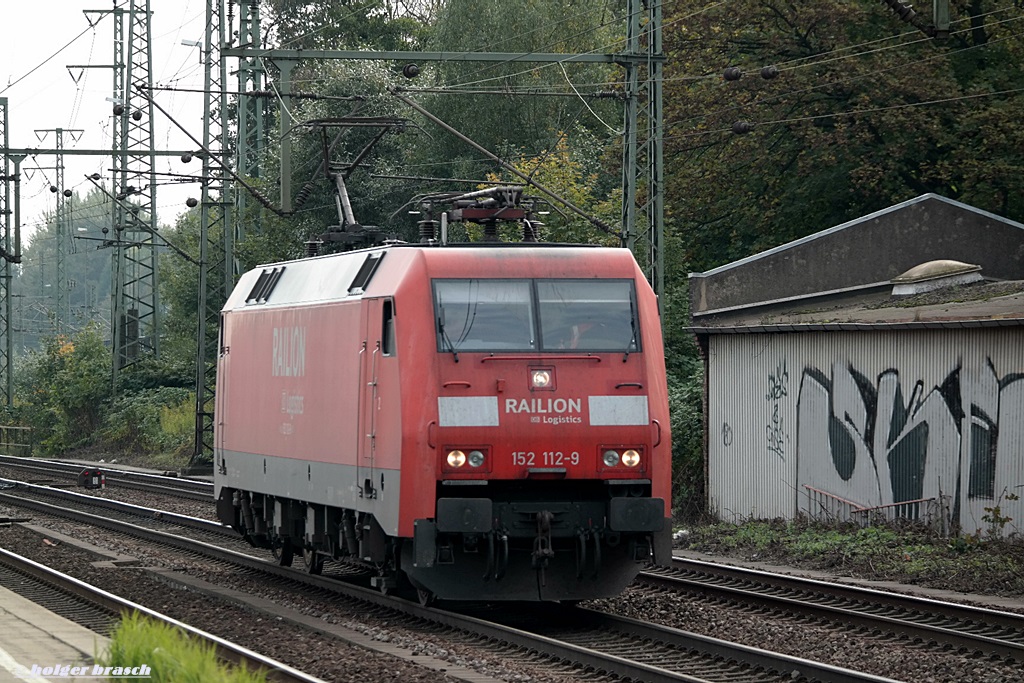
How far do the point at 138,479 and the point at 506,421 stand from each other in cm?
2503

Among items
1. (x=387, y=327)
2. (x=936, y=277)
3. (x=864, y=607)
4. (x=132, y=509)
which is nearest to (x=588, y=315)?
(x=387, y=327)

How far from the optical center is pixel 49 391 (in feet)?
178

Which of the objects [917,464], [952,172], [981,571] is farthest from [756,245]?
[981,571]

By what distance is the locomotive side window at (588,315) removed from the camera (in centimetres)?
1372

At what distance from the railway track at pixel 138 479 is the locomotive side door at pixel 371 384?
16394 millimetres

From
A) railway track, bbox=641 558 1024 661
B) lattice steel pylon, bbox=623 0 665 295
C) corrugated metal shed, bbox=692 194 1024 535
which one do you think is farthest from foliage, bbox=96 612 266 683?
lattice steel pylon, bbox=623 0 665 295

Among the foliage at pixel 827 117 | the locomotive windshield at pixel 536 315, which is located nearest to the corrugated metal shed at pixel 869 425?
the locomotive windshield at pixel 536 315

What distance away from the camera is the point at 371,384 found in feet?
46.1

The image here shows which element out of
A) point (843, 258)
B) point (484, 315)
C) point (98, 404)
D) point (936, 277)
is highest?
point (843, 258)

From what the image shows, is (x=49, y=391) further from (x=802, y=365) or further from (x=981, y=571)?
(x=981, y=571)

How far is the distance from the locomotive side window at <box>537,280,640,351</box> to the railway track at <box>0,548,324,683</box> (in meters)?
3.85

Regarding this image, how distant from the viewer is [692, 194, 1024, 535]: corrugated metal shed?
18172mm

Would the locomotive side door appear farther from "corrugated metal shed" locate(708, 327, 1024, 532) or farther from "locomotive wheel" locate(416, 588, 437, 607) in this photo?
"corrugated metal shed" locate(708, 327, 1024, 532)

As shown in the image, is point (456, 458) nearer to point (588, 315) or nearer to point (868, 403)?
point (588, 315)
